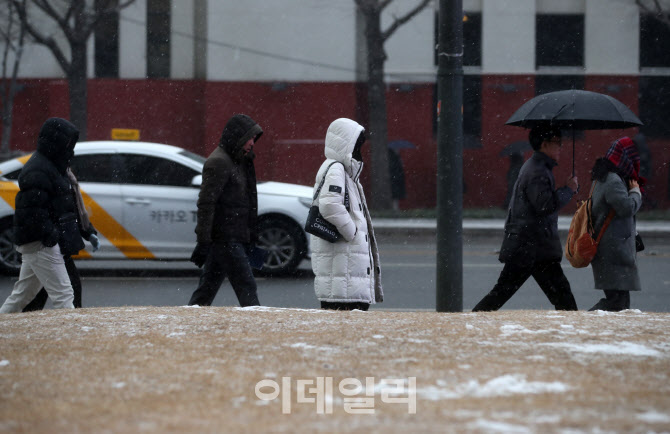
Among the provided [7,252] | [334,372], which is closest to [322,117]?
[7,252]

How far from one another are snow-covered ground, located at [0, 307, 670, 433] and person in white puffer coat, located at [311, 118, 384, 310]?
1.11ft

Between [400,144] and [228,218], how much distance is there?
15908 millimetres

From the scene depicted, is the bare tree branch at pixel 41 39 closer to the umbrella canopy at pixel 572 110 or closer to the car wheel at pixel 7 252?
the car wheel at pixel 7 252

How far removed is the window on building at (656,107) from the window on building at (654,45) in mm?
475

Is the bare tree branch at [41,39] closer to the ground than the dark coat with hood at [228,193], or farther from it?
farther from it

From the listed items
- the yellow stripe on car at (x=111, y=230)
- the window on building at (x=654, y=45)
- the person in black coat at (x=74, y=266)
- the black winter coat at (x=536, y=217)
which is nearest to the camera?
the black winter coat at (x=536, y=217)

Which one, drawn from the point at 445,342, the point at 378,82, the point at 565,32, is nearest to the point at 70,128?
the point at 445,342

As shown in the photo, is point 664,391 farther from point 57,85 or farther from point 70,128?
point 57,85

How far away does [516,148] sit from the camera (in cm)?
2134

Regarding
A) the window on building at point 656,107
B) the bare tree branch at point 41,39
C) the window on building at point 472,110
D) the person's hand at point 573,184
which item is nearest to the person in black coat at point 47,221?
the person's hand at point 573,184

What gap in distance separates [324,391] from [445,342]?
3.35 feet

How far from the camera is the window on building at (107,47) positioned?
22.9m

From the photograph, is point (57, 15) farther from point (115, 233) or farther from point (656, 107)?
point (656, 107)

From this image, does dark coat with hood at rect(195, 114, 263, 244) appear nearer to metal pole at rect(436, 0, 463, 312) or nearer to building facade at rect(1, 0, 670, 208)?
metal pole at rect(436, 0, 463, 312)
